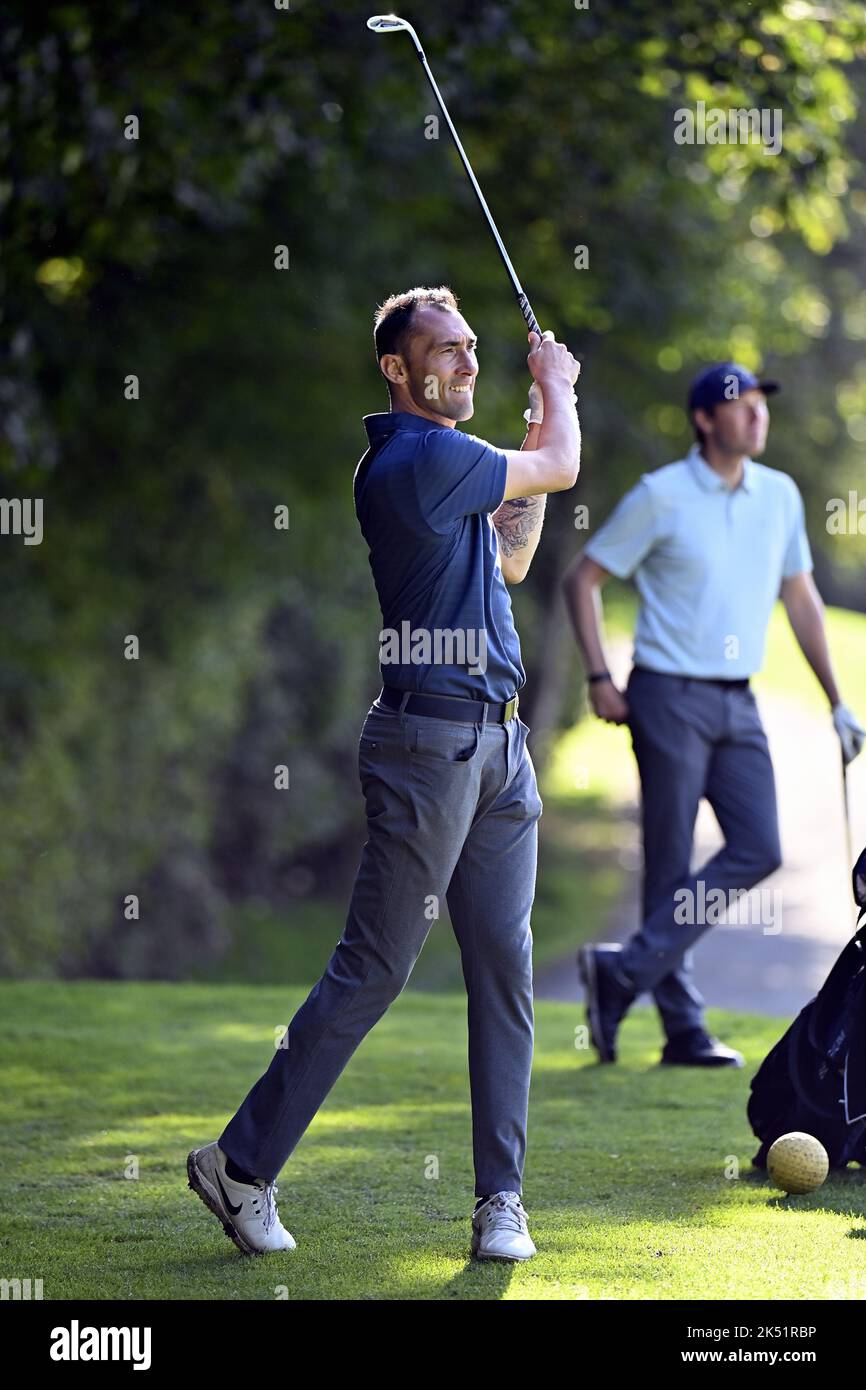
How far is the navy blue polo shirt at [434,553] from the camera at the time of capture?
4340 millimetres

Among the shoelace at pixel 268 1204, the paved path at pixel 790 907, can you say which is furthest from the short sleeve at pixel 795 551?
the shoelace at pixel 268 1204

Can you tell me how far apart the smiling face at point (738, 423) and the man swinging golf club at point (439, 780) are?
2.80 metres

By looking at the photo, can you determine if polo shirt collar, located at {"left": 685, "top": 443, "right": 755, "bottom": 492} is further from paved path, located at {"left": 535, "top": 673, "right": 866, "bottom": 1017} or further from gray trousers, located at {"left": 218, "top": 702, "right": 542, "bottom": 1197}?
gray trousers, located at {"left": 218, "top": 702, "right": 542, "bottom": 1197}

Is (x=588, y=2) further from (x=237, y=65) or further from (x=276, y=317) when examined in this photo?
(x=276, y=317)

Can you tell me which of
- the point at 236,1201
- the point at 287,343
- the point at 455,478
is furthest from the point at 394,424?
the point at 287,343

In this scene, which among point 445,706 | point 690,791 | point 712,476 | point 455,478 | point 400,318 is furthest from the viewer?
point 712,476

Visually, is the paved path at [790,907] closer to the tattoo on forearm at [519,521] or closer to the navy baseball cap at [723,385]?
the navy baseball cap at [723,385]

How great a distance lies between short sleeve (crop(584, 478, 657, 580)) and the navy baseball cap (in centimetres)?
38

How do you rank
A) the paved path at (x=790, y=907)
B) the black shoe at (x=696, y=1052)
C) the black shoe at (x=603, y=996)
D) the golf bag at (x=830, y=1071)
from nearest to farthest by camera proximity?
the golf bag at (x=830, y=1071) < the black shoe at (x=603, y=996) < the black shoe at (x=696, y=1052) < the paved path at (x=790, y=907)

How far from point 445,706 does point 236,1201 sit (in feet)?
4.09

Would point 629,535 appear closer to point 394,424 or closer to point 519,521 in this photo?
point 519,521

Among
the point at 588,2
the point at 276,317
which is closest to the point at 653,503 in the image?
the point at 588,2

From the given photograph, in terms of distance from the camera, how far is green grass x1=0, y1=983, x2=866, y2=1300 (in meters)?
4.37

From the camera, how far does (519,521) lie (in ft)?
15.8
